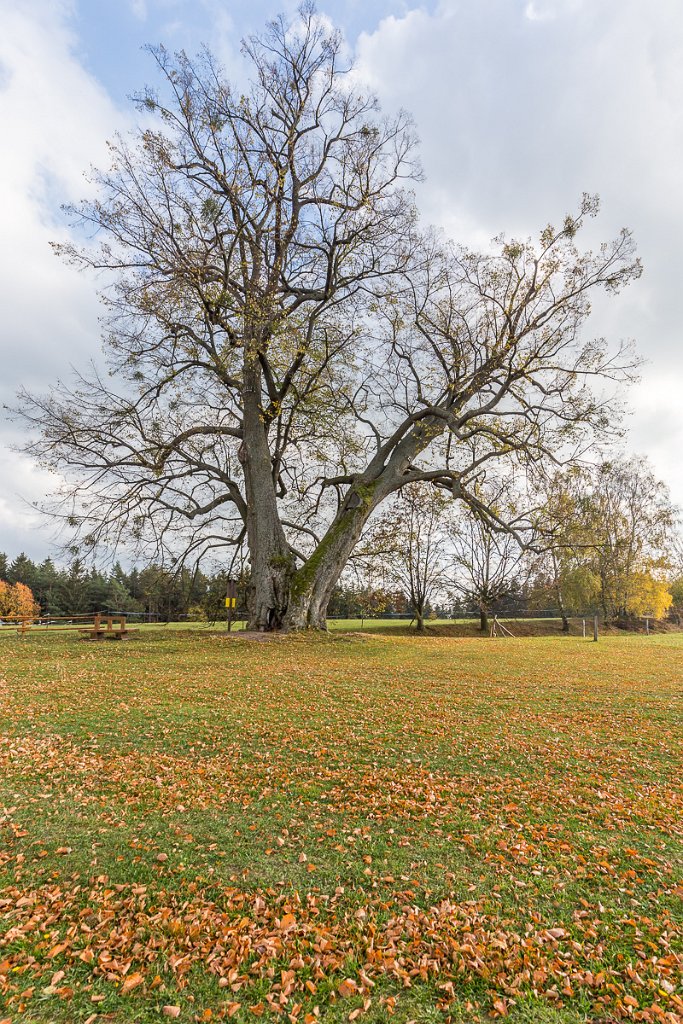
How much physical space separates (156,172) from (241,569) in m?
12.7

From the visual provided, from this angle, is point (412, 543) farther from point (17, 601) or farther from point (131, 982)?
point (17, 601)

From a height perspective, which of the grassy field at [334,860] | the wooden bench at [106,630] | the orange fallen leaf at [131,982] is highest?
the wooden bench at [106,630]

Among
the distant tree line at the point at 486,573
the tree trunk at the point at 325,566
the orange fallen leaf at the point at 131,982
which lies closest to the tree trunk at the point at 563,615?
the distant tree line at the point at 486,573

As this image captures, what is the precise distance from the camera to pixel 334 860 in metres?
4.04

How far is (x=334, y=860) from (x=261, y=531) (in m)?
13.5

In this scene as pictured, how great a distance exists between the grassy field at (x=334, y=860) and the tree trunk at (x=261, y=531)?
27.1 ft

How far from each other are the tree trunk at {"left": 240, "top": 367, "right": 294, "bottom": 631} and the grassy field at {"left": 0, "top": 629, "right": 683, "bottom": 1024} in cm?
825

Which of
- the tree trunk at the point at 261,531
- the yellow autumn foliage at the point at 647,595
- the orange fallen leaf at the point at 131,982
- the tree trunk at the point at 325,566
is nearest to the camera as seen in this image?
the orange fallen leaf at the point at 131,982

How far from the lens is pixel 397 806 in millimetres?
4938

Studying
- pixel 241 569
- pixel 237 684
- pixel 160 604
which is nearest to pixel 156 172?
pixel 241 569

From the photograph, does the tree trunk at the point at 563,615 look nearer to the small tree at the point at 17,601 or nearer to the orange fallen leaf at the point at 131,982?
the orange fallen leaf at the point at 131,982

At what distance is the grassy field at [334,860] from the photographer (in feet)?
9.09

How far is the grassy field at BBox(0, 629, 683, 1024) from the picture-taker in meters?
2.77

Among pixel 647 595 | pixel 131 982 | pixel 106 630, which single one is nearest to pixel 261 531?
pixel 106 630
